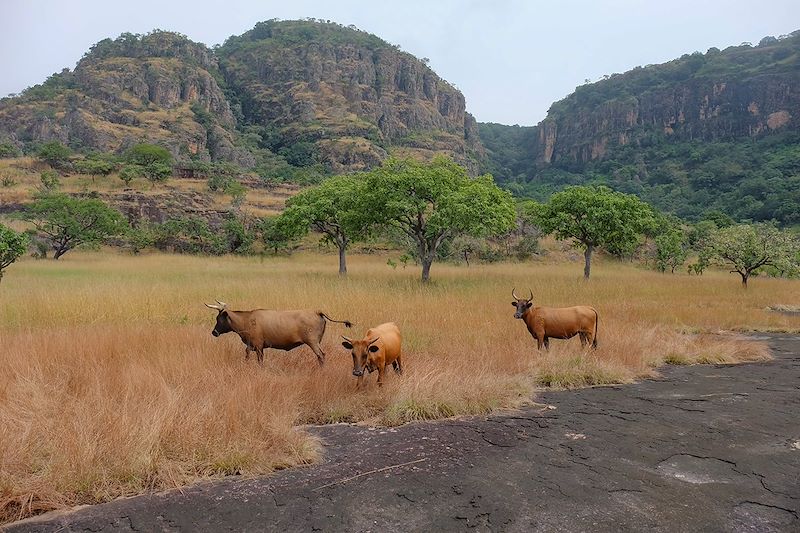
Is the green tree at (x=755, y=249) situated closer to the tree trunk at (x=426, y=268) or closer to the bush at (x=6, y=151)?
the tree trunk at (x=426, y=268)

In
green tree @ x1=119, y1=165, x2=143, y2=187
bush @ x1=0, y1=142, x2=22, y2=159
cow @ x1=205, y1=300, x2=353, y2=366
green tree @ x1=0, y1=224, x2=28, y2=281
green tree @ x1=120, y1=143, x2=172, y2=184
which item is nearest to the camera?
cow @ x1=205, y1=300, x2=353, y2=366

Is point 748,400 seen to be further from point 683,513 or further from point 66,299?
point 66,299

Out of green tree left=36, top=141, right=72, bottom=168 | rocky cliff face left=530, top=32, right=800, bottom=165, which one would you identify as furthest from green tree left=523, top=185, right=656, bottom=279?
rocky cliff face left=530, top=32, right=800, bottom=165

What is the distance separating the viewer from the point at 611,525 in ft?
11.5

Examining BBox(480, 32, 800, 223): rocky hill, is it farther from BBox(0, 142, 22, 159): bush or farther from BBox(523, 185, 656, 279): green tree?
BBox(0, 142, 22, 159): bush

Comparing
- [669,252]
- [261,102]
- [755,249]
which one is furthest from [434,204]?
[261,102]

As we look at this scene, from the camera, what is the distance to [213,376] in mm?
6250

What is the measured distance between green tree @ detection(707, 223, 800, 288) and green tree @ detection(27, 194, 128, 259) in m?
41.3

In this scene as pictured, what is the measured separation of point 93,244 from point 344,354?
38.5 metres

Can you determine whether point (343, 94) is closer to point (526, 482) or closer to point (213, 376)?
point (213, 376)

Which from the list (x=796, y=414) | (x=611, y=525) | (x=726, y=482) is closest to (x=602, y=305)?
(x=796, y=414)

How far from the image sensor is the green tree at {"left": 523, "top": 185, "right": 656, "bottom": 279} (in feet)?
89.1

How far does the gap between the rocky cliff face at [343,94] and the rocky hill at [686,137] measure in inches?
1134

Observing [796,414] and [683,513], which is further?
[796,414]
